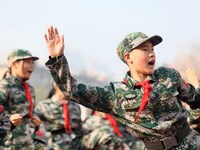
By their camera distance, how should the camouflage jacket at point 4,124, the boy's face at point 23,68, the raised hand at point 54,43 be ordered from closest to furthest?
the raised hand at point 54,43 → the camouflage jacket at point 4,124 → the boy's face at point 23,68

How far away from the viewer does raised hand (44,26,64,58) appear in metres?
4.93

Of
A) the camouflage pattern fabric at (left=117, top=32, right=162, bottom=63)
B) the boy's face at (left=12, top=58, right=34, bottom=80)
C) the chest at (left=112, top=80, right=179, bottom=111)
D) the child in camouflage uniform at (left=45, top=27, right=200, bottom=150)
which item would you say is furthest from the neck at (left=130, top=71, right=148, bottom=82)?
the boy's face at (left=12, top=58, right=34, bottom=80)

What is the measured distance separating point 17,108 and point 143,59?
13.3 feet

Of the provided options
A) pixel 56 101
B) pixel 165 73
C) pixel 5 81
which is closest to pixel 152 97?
pixel 165 73

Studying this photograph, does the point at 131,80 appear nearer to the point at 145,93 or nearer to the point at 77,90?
the point at 145,93

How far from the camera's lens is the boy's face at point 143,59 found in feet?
17.7

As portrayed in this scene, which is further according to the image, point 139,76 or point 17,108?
point 17,108

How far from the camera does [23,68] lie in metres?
9.45

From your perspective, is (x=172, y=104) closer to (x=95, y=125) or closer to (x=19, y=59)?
(x=19, y=59)

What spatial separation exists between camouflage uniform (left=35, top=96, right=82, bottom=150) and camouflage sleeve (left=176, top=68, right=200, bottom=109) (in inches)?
215

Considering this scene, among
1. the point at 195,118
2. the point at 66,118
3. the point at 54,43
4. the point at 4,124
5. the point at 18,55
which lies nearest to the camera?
the point at 54,43

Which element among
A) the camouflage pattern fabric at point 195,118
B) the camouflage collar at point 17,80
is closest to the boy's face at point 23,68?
the camouflage collar at point 17,80

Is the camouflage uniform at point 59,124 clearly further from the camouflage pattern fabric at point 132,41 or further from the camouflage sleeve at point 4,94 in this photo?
the camouflage pattern fabric at point 132,41

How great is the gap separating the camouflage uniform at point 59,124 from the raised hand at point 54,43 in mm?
5892
